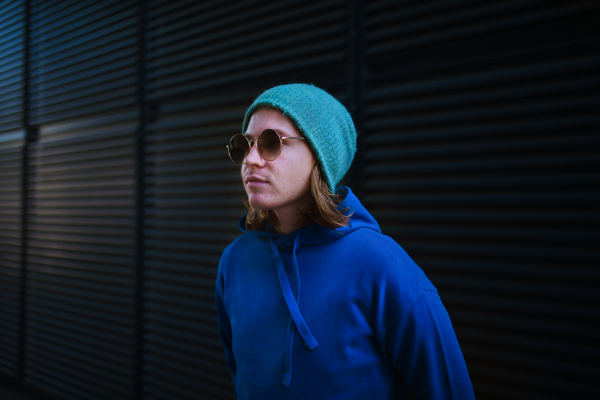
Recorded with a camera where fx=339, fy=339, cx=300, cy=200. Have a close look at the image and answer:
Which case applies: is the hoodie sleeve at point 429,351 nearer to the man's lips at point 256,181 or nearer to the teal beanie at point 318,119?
the teal beanie at point 318,119

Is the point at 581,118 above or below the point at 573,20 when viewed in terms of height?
below

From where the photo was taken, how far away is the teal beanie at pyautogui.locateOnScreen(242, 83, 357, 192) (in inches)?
49.8

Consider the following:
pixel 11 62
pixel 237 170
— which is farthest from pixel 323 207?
pixel 11 62

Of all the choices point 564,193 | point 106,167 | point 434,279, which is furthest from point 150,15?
point 564,193

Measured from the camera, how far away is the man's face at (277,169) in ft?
4.17

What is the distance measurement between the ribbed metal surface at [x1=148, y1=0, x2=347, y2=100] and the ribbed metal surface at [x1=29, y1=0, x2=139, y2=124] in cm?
39

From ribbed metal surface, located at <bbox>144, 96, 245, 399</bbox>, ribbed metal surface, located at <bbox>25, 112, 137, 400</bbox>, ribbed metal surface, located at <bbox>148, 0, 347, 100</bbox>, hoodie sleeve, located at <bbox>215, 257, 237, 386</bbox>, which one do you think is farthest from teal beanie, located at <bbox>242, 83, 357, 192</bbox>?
ribbed metal surface, located at <bbox>25, 112, 137, 400</bbox>

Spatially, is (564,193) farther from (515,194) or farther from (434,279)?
(434,279)

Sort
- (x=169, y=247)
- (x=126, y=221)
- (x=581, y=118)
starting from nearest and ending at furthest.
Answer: (x=581, y=118) < (x=169, y=247) < (x=126, y=221)

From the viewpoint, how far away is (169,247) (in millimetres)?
3164

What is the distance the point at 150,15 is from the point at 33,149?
2535mm

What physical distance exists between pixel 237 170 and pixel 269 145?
1.64 m

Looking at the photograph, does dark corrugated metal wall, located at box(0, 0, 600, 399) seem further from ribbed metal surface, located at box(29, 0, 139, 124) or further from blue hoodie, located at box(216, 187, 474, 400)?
blue hoodie, located at box(216, 187, 474, 400)

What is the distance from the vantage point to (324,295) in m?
1.26
